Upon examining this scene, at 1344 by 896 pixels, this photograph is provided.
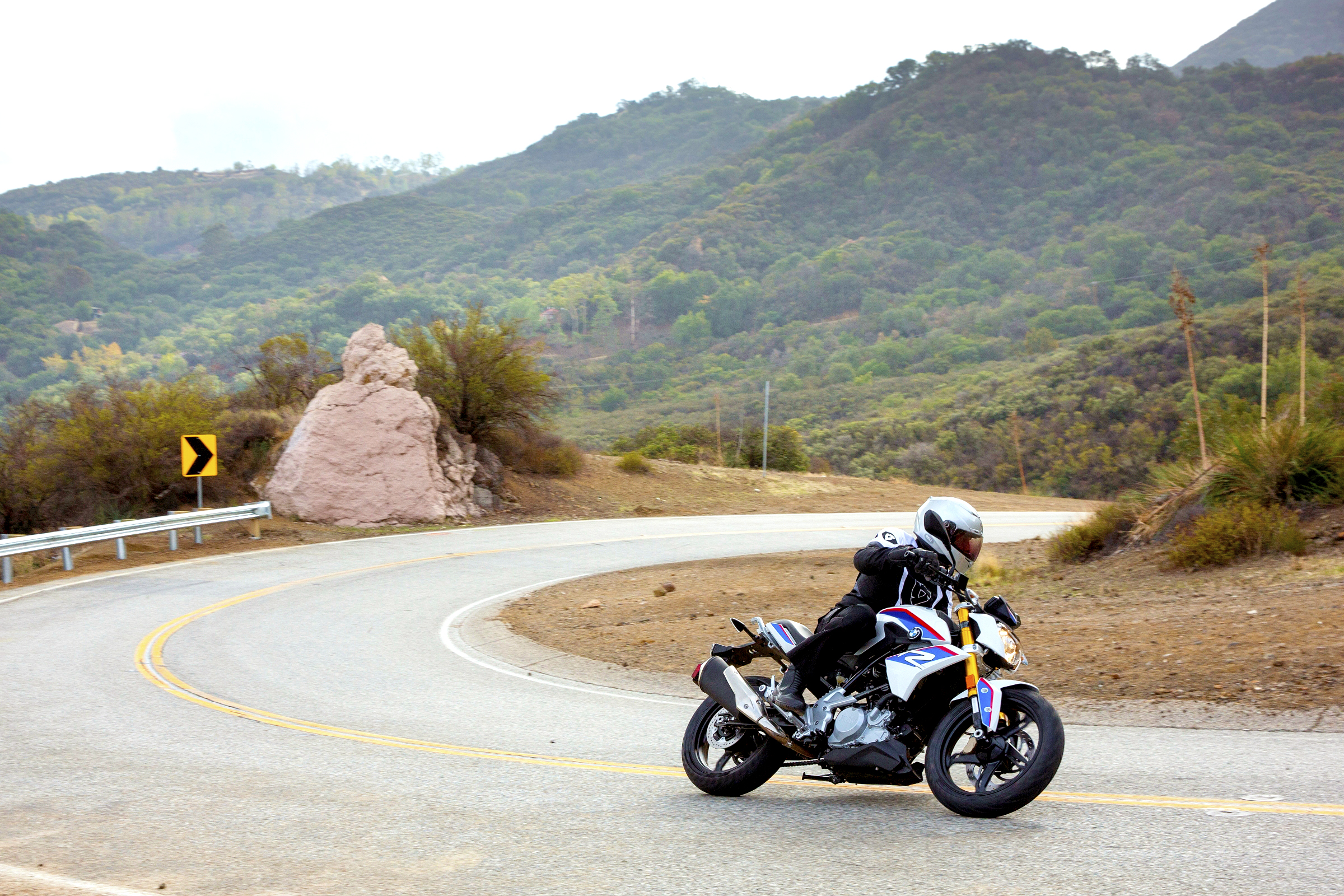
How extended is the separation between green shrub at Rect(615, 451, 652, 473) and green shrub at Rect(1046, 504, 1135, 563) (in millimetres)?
23002

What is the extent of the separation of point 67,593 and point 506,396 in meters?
16.9

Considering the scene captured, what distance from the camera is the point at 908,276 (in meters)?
154

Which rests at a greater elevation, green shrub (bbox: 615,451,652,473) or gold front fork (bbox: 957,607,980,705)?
gold front fork (bbox: 957,607,980,705)

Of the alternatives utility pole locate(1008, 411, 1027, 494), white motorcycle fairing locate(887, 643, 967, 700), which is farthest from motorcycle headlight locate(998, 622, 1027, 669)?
utility pole locate(1008, 411, 1027, 494)

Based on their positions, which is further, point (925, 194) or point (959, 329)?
point (925, 194)

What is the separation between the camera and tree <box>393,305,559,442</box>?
32.9 metres

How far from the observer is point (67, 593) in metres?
17.4

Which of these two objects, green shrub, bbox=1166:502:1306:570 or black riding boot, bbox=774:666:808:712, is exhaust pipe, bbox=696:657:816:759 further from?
green shrub, bbox=1166:502:1306:570

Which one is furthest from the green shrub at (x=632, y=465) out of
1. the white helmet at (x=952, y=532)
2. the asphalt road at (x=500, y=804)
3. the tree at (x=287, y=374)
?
the white helmet at (x=952, y=532)

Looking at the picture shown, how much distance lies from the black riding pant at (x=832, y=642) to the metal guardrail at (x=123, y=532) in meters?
17.3

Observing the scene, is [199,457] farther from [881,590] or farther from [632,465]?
[881,590]

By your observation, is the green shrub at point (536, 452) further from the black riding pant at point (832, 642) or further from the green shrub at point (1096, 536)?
the black riding pant at point (832, 642)

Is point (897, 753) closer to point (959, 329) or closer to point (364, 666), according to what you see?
point (364, 666)

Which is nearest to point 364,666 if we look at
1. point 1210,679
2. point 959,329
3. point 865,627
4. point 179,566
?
point 865,627
